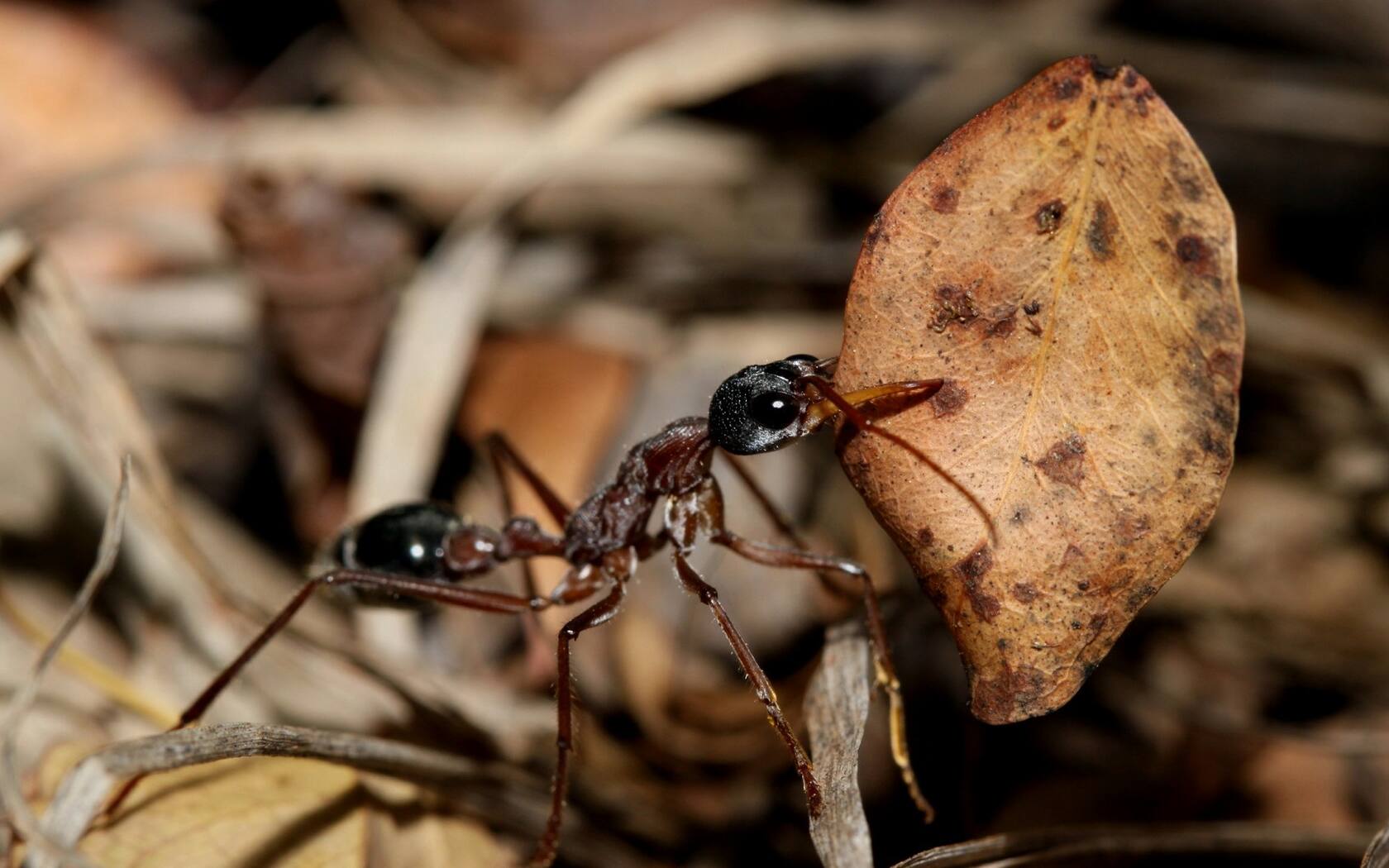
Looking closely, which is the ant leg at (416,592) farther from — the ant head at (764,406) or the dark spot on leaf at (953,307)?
the dark spot on leaf at (953,307)

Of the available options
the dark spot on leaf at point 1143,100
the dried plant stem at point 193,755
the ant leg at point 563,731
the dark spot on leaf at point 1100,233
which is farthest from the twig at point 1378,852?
the dried plant stem at point 193,755

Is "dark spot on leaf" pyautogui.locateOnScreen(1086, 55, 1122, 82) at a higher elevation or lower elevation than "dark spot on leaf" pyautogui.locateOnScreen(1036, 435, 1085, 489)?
higher

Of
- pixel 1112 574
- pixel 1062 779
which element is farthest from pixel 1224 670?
pixel 1112 574

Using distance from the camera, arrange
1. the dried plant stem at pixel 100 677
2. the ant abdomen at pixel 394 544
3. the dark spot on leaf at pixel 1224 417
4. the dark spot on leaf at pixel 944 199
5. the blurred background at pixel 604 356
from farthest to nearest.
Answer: the ant abdomen at pixel 394 544 < the blurred background at pixel 604 356 < the dried plant stem at pixel 100 677 < the dark spot on leaf at pixel 944 199 < the dark spot on leaf at pixel 1224 417

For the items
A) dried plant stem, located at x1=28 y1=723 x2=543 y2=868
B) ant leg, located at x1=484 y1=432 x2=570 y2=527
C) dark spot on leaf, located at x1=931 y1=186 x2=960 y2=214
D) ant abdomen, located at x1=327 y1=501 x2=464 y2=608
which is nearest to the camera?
dark spot on leaf, located at x1=931 y1=186 x2=960 y2=214

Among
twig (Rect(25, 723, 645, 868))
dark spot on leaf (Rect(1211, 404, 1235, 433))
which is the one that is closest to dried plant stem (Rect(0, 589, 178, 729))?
twig (Rect(25, 723, 645, 868))

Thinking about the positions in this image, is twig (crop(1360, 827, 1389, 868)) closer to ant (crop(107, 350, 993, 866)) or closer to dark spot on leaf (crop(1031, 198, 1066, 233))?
ant (crop(107, 350, 993, 866))

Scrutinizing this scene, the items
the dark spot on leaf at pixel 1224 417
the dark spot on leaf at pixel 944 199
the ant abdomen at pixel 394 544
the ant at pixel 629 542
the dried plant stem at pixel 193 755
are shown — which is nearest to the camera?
the dark spot on leaf at pixel 1224 417

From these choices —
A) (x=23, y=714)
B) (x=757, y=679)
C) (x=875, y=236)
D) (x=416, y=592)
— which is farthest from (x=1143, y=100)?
(x=23, y=714)
